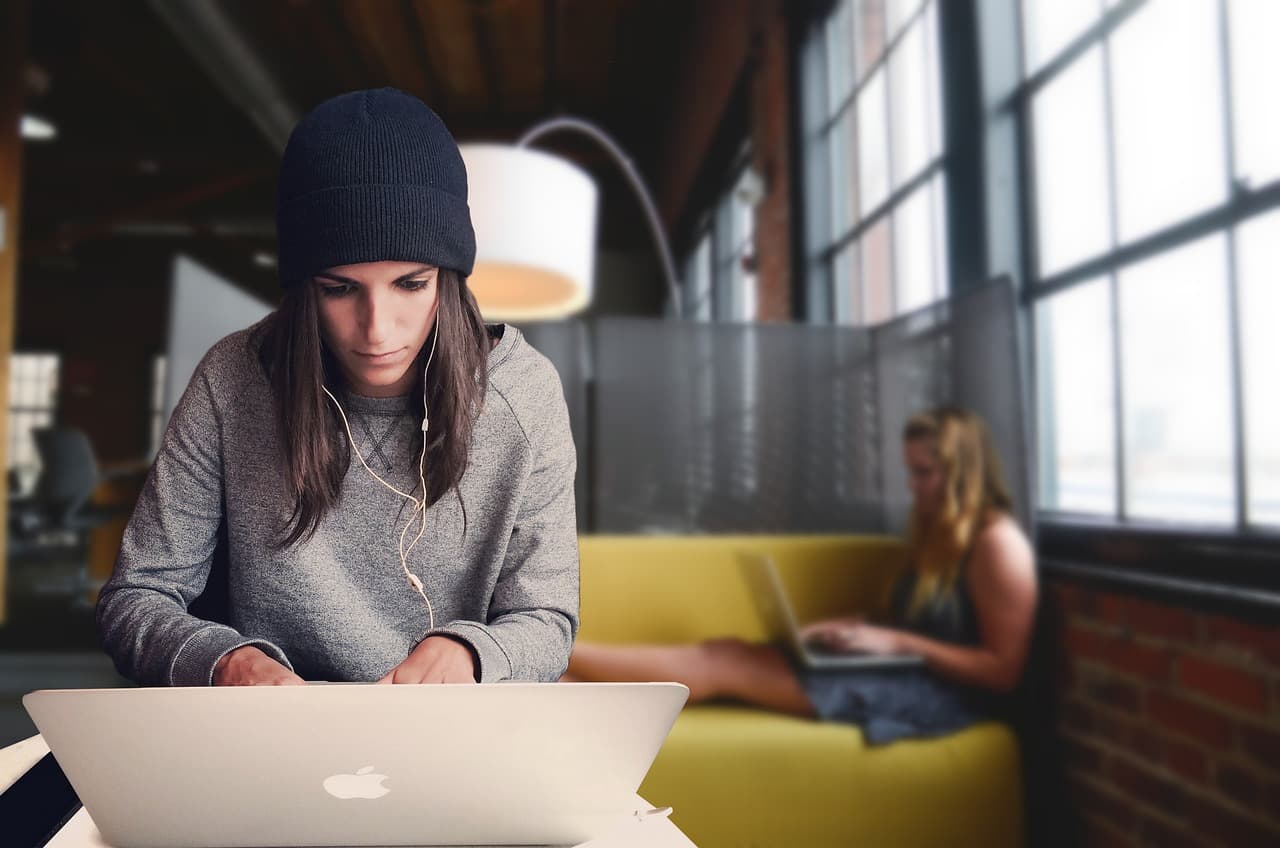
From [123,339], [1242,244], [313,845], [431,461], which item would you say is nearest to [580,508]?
[431,461]

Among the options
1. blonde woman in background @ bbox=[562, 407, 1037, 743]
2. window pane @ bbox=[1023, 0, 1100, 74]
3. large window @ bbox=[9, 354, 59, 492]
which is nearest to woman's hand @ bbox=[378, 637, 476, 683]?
blonde woman in background @ bbox=[562, 407, 1037, 743]

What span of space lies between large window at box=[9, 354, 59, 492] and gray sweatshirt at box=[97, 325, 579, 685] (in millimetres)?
10613

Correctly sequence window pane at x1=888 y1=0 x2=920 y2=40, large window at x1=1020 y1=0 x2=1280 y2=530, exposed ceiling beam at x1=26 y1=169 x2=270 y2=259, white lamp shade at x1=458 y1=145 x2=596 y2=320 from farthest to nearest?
exposed ceiling beam at x1=26 y1=169 x2=270 y2=259 → window pane at x1=888 y1=0 x2=920 y2=40 → white lamp shade at x1=458 y1=145 x2=596 y2=320 → large window at x1=1020 y1=0 x2=1280 y2=530

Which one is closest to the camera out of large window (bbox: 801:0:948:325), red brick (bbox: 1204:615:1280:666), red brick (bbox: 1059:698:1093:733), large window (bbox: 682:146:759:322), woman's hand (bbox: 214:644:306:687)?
woman's hand (bbox: 214:644:306:687)

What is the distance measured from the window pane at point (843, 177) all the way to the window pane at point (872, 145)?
0.07m

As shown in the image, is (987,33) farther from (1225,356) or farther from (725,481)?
(725,481)

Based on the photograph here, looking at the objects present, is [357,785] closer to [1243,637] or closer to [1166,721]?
[1243,637]

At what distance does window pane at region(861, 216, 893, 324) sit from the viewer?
294cm

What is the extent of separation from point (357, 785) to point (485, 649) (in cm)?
30

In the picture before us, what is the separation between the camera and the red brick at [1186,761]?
1.52 meters

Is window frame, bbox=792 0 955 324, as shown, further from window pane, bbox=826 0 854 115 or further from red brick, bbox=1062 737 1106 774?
red brick, bbox=1062 737 1106 774

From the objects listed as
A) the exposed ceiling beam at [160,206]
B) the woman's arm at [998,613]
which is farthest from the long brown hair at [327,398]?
the exposed ceiling beam at [160,206]

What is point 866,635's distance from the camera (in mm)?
1934

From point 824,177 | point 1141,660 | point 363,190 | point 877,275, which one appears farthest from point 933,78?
point 363,190
